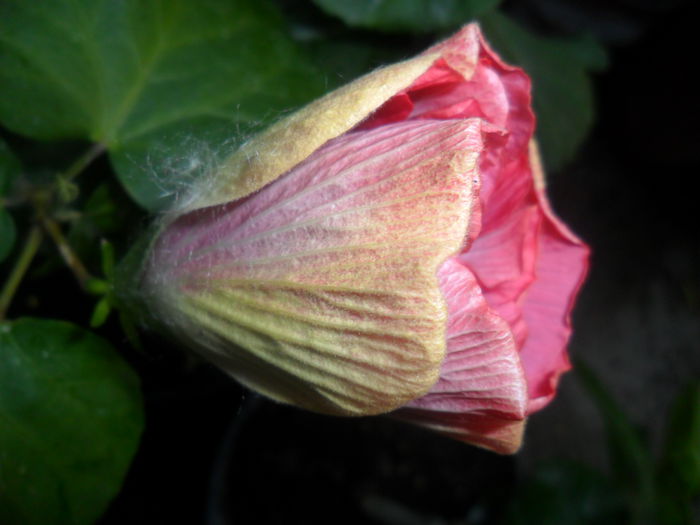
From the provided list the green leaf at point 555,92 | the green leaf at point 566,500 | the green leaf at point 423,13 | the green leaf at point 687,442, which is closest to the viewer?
the green leaf at point 423,13

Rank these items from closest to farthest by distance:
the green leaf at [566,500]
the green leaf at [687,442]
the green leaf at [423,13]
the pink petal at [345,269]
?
the pink petal at [345,269] < the green leaf at [423,13] < the green leaf at [687,442] < the green leaf at [566,500]

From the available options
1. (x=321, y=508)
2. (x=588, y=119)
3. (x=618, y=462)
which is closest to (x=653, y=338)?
(x=618, y=462)

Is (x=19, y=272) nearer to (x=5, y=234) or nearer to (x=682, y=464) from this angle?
(x=5, y=234)

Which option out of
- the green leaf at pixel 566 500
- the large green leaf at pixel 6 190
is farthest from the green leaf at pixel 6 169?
the green leaf at pixel 566 500

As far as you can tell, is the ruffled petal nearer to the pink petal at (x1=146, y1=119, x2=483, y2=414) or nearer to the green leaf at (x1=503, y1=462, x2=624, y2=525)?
the pink petal at (x1=146, y1=119, x2=483, y2=414)

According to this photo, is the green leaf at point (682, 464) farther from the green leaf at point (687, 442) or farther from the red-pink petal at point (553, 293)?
the red-pink petal at point (553, 293)
